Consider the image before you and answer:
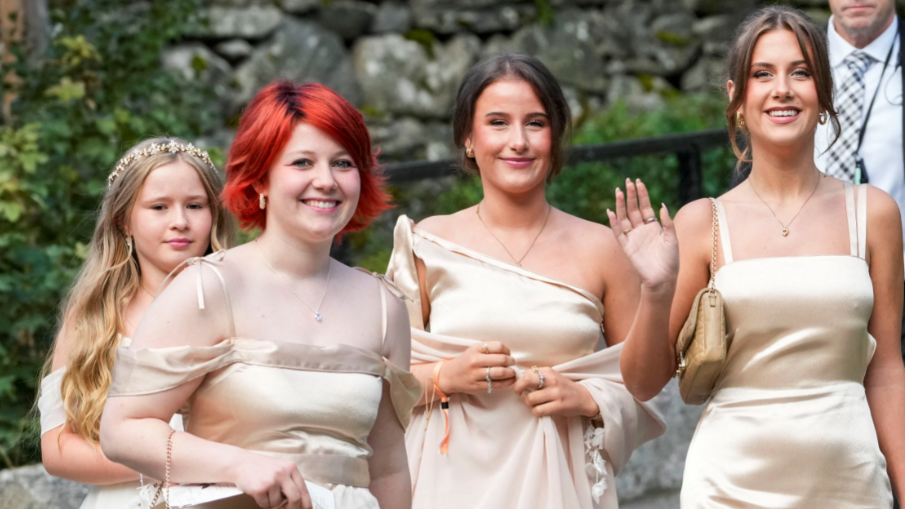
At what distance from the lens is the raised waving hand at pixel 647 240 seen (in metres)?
2.73

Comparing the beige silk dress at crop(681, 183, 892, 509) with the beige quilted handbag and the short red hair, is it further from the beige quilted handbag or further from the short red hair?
the short red hair

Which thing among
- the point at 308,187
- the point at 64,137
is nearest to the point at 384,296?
the point at 308,187

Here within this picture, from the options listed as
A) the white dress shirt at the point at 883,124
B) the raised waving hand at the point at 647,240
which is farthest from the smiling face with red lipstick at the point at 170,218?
the white dress shirt at the point at 883,124

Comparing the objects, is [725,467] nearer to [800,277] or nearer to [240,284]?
[800,277]

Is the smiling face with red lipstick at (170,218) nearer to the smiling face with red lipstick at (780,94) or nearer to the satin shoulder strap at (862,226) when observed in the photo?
the smiling face with red lipstick at (780,94)

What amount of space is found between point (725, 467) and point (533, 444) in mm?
626

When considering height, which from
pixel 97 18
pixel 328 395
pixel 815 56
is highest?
pixel 97 18

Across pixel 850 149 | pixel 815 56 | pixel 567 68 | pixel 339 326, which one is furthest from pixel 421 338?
pixel 567 68

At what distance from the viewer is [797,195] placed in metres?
2.96

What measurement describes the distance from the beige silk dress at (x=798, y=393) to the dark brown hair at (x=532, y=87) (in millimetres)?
792

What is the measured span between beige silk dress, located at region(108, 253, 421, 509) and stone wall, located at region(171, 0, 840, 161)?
16.3 feet

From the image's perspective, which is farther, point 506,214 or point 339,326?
point 506,214

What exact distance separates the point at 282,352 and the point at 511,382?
997 millimetres

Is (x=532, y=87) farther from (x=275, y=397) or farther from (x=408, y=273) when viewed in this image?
(x=275, y=397)
